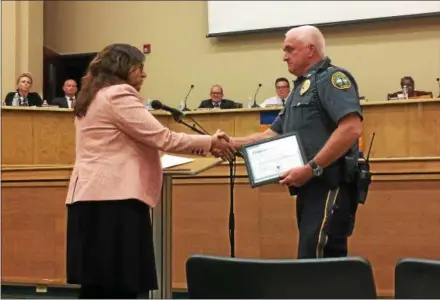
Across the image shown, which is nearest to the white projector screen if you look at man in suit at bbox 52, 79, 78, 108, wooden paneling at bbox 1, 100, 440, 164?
man in suit at bbox 52, 79, 78, 108

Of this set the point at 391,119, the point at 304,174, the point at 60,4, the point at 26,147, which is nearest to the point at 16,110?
the point at 26,147

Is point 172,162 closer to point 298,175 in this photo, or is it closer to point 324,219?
point 298,175

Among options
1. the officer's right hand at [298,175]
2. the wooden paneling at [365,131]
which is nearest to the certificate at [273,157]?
the officer's right hand at [298,175]

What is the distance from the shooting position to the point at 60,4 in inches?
369

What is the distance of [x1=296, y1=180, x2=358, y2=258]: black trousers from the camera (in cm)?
225

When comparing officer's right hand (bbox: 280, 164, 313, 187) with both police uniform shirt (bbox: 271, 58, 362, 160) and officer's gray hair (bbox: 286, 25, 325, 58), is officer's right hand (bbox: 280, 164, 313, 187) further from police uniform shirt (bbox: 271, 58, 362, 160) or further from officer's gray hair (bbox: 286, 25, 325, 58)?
officer's gray hair (bbox: 286, 25, 325, 58)

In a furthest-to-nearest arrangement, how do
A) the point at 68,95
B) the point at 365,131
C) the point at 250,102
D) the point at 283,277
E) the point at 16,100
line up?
the point at 250,102 < the point at 68,95 < the point at 16,100 < the point at 365,131 < the point at 283,277

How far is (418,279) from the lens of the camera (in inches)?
46.5

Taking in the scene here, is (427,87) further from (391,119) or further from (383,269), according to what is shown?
(383,269)

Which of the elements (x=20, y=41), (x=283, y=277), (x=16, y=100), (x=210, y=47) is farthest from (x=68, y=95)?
(x=283, y=277)

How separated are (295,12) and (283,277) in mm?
7175

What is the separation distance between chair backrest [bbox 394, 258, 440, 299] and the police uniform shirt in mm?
1121

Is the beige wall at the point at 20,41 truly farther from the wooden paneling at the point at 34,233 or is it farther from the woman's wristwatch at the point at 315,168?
the woman's wristwatch at the point at 315,168

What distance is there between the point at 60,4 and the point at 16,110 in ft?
15.1
